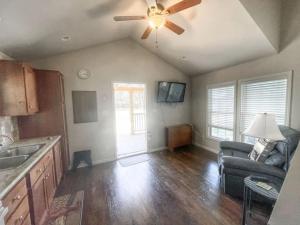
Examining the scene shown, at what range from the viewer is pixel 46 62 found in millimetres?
3174

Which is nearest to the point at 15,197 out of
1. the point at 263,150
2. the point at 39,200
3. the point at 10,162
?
the point at 39,200

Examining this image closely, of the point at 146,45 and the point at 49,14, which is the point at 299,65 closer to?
the point at 146,45

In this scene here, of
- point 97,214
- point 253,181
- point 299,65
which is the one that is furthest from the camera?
point 299,65

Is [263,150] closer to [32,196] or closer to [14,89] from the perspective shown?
[32,196]

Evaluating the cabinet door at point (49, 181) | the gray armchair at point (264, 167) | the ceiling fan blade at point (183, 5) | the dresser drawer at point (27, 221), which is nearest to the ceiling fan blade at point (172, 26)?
the ceiling fan blade at point (183, 5)

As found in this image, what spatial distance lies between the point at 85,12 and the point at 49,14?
46cm

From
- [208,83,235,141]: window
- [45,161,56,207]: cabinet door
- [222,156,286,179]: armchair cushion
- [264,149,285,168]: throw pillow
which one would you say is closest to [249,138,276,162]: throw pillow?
[264,149,285,168]: throw pillow

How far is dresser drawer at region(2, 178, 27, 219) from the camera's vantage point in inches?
44.0

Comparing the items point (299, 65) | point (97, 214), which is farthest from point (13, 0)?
point (299, 65)

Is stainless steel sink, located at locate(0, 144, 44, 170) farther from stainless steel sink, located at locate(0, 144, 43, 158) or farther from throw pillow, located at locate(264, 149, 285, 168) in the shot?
throw pillow, located at locate(264, 149, 285, 168)

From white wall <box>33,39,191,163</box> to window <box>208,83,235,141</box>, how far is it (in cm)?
132

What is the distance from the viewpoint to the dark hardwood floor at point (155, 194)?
196 cm

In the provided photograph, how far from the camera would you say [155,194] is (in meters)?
2.46

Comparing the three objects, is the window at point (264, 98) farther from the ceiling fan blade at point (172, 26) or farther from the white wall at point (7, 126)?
the white wall at point (7, 126)
